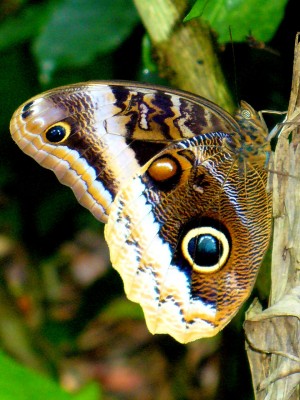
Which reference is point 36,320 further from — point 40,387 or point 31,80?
point 40,387

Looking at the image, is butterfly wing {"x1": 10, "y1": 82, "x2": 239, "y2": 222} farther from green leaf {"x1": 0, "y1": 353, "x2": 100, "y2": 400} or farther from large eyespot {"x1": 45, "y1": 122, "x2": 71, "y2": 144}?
green leaf {"x1": 0, "y1": 353, "x2": 100, "y2": 400}

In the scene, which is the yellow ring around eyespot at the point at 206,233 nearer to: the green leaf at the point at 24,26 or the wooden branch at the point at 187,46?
the wooden branch at the point at 187,46

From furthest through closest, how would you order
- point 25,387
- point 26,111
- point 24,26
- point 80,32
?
1. point 24,26
2. point 80,32
3. point 26,111
4. point 25,387

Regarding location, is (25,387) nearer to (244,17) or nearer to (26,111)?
(26,111)

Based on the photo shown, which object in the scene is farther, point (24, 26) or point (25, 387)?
point (24, 26)

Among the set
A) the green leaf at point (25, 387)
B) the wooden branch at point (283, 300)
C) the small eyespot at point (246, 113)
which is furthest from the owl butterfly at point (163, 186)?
the green leaf at point (25, 387)

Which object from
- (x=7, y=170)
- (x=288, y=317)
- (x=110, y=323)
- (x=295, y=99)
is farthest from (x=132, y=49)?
(x=110, y=323)

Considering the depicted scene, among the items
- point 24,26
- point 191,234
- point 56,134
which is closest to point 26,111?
point 56,134
